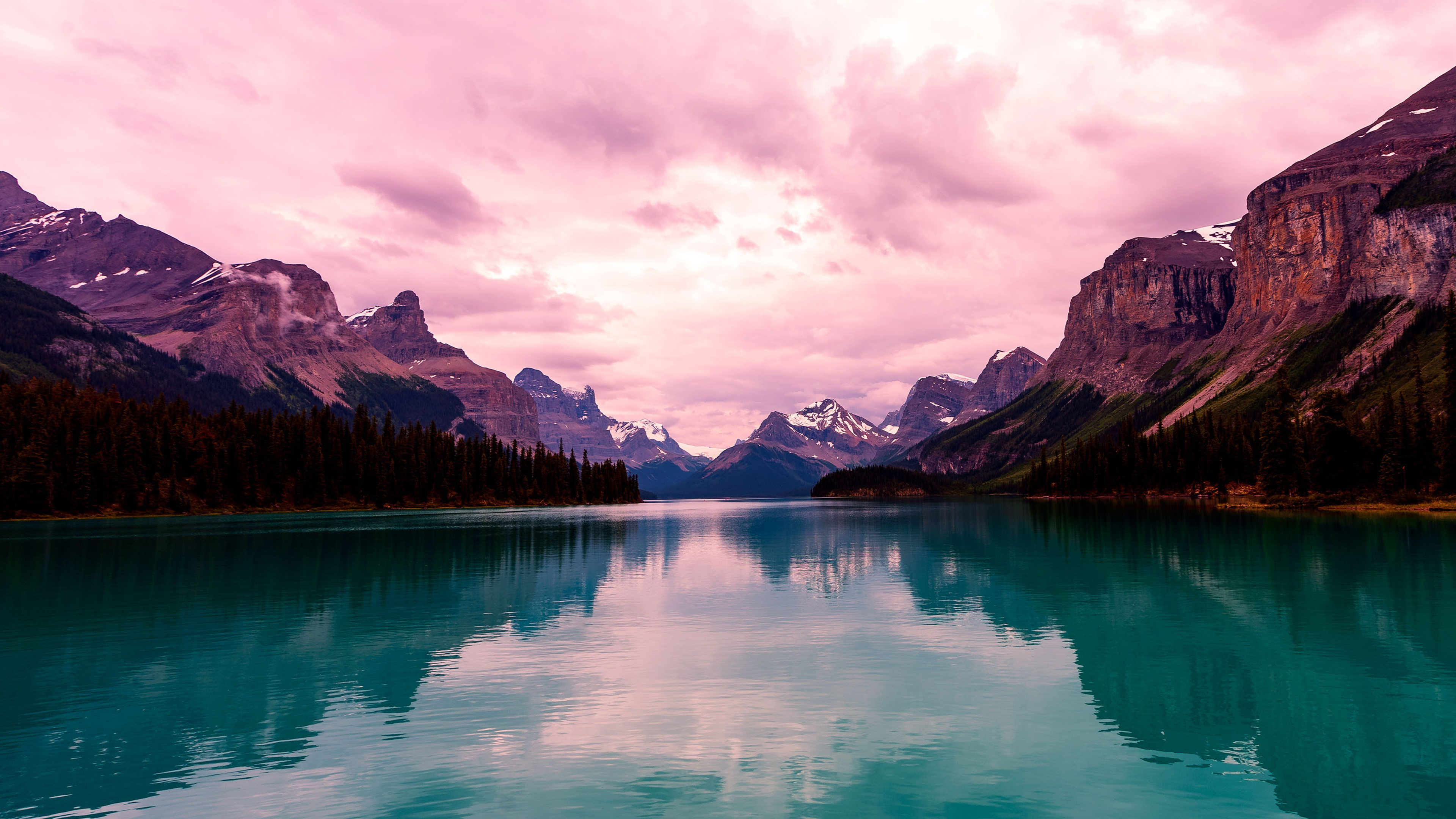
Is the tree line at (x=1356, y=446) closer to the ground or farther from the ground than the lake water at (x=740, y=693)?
farther from the ground

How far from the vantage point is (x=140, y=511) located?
185 metres

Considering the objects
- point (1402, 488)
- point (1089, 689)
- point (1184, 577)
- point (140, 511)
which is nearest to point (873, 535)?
point (1184, 577)

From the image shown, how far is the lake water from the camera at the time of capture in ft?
63.6

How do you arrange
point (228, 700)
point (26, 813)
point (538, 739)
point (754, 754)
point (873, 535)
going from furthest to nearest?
1. point (873, 535)
2. point (228, 700)
3. point (538, 739)
4. point (754, 754)
5. point (26, 813)

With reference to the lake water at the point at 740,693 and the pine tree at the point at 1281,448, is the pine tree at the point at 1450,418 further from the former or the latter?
the lake water at the point at 740,693

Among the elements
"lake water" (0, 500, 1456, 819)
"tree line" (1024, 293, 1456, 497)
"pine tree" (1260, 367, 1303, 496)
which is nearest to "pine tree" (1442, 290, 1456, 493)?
"tree line" (1024, 293, 1456, 497)

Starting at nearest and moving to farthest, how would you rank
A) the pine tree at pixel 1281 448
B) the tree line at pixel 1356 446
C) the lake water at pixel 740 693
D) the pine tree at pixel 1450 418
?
the lake water at pixel 740 693 < the pine tree at pixel 1450 418 < the tree line at pixel 1356 446 < the pine tree at pixel 1281 448

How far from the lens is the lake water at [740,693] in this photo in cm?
1939

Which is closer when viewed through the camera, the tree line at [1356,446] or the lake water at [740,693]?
the lake water at [740,693]

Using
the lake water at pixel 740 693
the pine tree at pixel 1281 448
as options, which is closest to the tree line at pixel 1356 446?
the pine tree at pixel 1281 448

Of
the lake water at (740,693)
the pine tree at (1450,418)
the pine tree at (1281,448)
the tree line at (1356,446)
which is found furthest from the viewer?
the pine tree at (1281,448)

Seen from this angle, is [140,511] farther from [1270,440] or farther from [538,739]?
[1270,440]

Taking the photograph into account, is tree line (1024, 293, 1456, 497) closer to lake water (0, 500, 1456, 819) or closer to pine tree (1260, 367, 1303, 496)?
pine tree (1260, 367, 1303, 496)

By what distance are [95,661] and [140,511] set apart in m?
190
